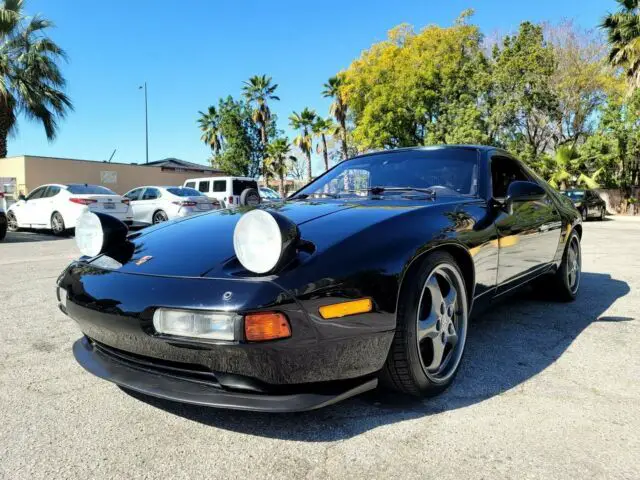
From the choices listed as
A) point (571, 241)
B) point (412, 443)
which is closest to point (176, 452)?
point (412, 443)

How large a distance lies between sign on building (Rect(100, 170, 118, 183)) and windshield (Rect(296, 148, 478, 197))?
21352 millimetres

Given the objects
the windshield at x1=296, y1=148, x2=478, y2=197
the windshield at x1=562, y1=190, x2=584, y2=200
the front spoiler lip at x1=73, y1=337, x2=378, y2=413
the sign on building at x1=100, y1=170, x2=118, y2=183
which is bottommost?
the front spoiler lip at x1=73, y1=337, x2=378, y2=413

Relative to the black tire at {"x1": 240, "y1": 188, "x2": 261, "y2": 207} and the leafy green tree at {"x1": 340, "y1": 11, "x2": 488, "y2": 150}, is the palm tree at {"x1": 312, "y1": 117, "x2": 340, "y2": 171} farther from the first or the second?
the black tire at {"x1": 240, "y1": 188, "x2": 261, "y2": 207}

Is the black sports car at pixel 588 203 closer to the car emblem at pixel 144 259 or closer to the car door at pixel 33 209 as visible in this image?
the car door at pixel 33 209

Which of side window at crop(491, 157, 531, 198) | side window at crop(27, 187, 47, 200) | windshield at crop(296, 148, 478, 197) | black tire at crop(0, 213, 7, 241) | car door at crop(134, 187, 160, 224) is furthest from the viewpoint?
car door at crop(134, 187, 160, 224)

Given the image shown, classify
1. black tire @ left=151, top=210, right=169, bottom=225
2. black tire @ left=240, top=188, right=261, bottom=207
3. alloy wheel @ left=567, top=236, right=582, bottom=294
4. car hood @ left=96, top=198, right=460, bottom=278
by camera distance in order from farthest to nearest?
1. black tire @ left=151, top=210, right=169, bottom=225
2. alloy wheel @ left=567, top=236, right=582, bottom=294
3. black tire @ left=240, top=188, right=261, bottom=207
4. car hood @ left=96, top=198, right=460, bottom=278

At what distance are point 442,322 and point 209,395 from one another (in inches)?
47.6

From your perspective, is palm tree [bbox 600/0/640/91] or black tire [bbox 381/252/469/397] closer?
black tire [bbox 381/252/469/397]

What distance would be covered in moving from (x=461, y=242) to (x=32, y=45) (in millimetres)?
19092

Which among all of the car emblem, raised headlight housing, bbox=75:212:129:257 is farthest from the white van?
the car emblem

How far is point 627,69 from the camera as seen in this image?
65.8 feet

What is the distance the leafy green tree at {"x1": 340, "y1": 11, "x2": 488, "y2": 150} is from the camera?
2578cm

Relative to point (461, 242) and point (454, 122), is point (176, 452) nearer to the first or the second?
point (461, 242)

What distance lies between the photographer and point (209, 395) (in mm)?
1732
